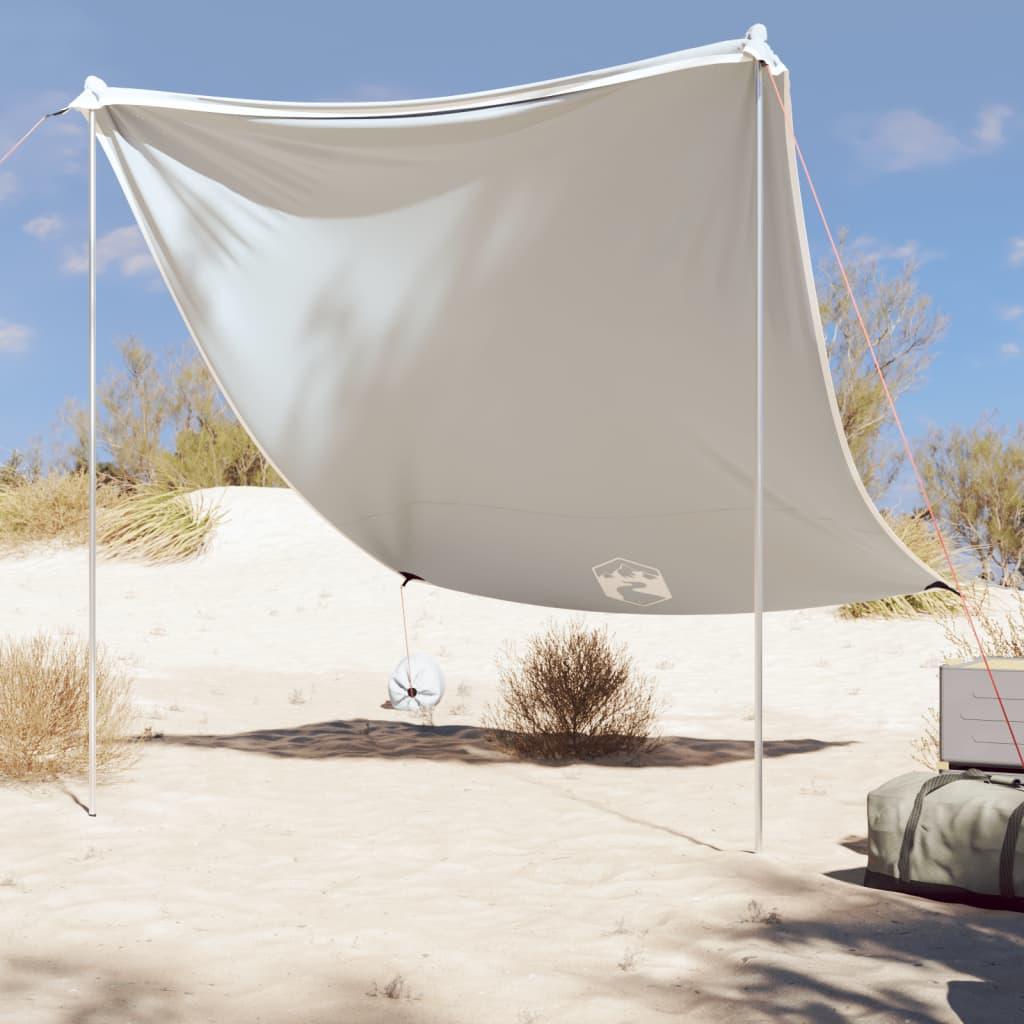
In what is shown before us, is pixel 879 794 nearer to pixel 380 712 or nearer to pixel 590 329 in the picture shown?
pixel 590 329

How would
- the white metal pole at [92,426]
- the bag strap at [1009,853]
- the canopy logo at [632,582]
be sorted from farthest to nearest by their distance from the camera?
the canopy logo at [632,582] < the white metal pole at [92,426] < the bag strap at [1009,853]

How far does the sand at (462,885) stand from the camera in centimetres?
265

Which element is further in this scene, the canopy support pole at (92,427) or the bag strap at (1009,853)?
the canopy support pole at (92,427)

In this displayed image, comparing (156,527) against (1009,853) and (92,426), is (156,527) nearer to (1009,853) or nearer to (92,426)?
(92,426)

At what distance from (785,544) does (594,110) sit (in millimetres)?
2160

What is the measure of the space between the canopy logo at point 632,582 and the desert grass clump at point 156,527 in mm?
10454

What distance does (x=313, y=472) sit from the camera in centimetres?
546

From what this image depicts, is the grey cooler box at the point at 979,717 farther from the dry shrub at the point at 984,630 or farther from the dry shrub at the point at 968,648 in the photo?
the dry shrub at the point at 984,630

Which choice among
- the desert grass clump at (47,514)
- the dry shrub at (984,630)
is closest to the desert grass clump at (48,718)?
the dry shrub at (984,630)

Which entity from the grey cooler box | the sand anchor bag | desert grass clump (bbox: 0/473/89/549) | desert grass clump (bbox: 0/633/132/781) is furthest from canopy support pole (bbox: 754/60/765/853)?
desert grass clump (bbox: 0/473/89/549)

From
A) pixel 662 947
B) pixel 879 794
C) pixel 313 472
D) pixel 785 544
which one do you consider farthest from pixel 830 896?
pixel 313 472

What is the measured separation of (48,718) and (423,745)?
2203 mm

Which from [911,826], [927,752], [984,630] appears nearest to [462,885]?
[911,826]

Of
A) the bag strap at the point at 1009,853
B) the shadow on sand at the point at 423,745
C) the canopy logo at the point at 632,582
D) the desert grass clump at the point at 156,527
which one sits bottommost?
the shadow on sand at the point at 423,745
